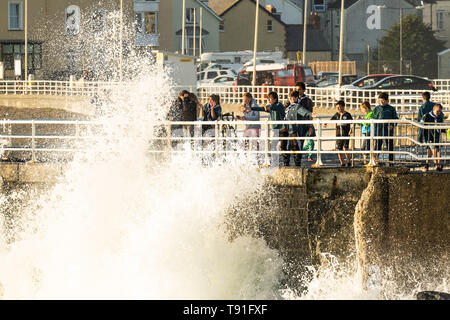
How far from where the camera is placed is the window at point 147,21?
234 ft

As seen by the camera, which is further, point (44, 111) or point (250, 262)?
point (44, 111)

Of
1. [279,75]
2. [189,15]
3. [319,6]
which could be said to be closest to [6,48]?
[189,15]

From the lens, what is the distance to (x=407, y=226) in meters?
15.8

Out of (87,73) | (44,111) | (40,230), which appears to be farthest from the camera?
(87,73)

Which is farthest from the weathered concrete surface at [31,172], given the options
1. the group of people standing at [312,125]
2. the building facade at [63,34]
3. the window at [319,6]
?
the window at [319,6]

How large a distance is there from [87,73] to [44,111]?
34.0ft

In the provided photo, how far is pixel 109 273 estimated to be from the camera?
17.2 metres

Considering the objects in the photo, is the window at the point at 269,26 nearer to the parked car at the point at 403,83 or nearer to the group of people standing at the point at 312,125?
the parked car at the point at 403,83

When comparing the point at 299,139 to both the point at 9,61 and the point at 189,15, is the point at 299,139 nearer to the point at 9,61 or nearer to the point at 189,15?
the point at 9,61

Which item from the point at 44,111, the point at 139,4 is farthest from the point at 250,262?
the point at 139,4
